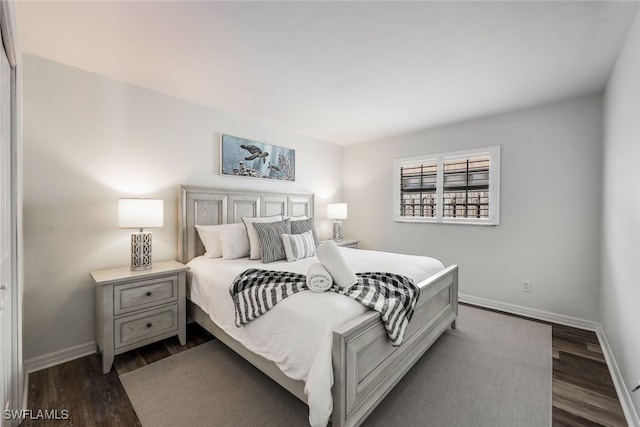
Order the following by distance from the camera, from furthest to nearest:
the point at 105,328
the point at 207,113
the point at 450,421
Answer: the point at 207,113 → the point at 105,328 → the point at 450,421

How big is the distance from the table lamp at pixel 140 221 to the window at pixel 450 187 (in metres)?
3.25

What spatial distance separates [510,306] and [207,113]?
426 centimetres

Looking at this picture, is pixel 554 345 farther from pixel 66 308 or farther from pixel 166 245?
pixel 66 308

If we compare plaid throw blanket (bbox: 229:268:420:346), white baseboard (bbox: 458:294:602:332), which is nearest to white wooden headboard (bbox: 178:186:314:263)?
plaid throw blanket (bbox: 229:268:420:346)

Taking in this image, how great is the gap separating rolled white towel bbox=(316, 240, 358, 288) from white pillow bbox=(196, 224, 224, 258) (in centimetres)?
147

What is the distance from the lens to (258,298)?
6.07 ft

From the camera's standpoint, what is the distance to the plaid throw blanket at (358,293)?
5.59 feet

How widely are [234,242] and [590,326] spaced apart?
12.4ft

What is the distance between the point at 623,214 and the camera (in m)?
2.01

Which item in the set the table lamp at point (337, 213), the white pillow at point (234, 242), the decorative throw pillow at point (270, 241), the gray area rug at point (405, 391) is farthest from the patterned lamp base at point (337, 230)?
the gray area rug at point (405, 391)

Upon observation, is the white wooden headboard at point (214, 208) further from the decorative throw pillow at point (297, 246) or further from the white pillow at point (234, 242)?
the decorative throw pillow at point (297, 246)

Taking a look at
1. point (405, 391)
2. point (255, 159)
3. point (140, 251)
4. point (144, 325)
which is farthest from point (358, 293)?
point (255, 159)

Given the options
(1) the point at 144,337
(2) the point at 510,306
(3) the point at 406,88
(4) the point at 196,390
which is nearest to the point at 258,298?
(4) the point at 196,390

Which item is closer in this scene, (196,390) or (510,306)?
(196,390)
